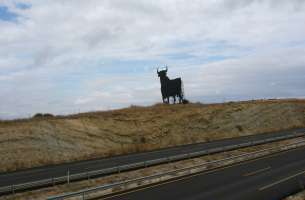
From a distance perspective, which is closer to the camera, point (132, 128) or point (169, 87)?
point (132, 128)

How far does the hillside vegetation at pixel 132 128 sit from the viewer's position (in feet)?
131

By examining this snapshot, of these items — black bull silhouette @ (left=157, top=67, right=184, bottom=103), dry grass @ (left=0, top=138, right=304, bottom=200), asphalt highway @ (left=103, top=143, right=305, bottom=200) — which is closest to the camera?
asphalt highway @ (left=103, top=143, right=305, bottom=200)

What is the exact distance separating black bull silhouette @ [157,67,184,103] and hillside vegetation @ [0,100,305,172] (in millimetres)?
2997

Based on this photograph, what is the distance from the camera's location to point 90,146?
149ft

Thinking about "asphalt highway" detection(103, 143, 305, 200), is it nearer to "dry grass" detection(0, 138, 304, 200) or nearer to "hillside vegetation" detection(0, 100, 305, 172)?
"dry grass" detection(0, 138, 304, 200)

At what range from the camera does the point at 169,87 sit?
215 ft

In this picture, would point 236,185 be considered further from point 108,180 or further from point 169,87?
point 169,87

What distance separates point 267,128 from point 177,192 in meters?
48.5

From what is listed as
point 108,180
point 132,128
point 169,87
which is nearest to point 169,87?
point 169,87

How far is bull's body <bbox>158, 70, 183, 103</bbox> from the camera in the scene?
65.1 metres

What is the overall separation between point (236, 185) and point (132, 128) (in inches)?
1231

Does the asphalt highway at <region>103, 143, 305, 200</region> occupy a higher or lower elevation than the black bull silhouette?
lower

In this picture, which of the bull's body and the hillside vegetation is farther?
the bull's body

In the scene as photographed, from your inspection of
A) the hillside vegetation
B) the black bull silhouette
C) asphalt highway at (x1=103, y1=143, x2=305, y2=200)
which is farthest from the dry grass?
the black bull silhouette
